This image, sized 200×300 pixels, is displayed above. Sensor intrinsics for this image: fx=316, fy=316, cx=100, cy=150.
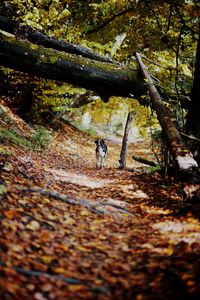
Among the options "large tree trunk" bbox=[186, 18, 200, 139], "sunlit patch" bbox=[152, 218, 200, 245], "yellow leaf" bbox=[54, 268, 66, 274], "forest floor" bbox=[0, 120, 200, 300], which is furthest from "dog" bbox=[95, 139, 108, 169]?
"yellow leaf" bbox=[54, 268, 66, 274]

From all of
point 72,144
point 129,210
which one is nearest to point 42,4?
point 72,144

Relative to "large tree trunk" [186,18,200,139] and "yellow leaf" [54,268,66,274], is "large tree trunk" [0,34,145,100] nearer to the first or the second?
"large tree trunk" [186,18,200,139]

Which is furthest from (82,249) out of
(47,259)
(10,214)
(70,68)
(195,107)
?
(70,68)

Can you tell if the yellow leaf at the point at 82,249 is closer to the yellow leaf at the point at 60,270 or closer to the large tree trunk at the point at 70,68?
the yellow leaf at the point at 60,270

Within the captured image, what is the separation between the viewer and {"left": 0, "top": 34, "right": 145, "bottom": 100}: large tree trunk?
7.12m

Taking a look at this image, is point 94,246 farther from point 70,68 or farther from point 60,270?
point 70,68

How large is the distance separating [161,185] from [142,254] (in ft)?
11.5

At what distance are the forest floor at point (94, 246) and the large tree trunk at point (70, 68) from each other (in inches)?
104

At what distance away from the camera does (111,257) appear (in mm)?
3229

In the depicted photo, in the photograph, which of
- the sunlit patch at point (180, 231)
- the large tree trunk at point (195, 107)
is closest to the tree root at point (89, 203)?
the sunlit patch at point (180, 231)

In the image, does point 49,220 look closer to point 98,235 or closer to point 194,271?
point 98,235

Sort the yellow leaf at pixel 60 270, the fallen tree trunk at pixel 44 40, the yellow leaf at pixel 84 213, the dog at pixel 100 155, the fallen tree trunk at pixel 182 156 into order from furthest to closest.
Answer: the dog at pixel 100 155, the fallen tree trunk at pixel 44 40, the fallen tree trunk at pixel 182 156, the yellow leaf at pixel 84 213, the yellow leaf at pixel 60 270

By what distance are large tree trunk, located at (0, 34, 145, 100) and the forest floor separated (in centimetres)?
263

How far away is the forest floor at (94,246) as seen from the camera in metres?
2.54
